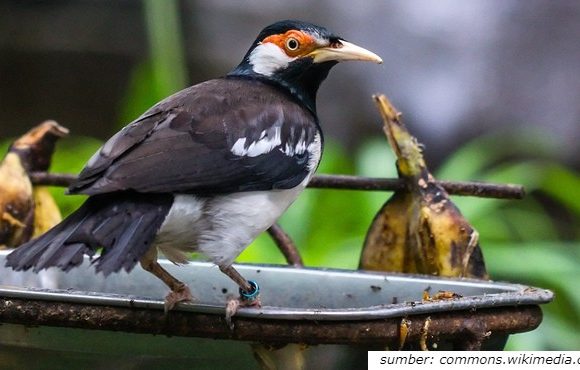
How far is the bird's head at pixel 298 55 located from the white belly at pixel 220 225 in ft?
1.63

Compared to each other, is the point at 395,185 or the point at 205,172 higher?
the point at 205,172

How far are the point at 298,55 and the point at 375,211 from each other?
206cm

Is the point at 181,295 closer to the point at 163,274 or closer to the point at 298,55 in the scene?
the point at 163,274

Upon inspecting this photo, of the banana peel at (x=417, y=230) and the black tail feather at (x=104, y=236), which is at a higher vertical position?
the black tail feather at (x=104, y=236)

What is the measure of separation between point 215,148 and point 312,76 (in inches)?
21.7

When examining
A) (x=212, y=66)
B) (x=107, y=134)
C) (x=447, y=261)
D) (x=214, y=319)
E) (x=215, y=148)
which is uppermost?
(x=215, y=148)

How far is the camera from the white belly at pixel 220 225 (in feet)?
7.08

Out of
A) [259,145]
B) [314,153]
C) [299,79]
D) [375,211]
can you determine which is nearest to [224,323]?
[259,145]

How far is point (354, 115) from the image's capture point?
661 cm

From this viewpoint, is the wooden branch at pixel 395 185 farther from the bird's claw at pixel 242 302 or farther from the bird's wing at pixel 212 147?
the bird's claw at pixel 242 302

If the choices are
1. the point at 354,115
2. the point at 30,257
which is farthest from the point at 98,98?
the point at 30,257

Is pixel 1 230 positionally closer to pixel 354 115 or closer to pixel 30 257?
pixel 30 257

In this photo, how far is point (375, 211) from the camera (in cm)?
459

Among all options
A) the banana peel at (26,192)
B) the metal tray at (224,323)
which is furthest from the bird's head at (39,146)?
A: the metal tray at (224,323)
